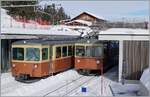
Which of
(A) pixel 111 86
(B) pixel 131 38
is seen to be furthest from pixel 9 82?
(B) pixel 131 38

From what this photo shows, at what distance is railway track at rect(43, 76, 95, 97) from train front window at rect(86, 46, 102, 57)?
1619mm

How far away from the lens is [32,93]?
18.9m

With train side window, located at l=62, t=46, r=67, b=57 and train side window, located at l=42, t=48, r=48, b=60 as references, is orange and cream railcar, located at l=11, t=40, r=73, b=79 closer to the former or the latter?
train side window, located at l=42, t=48, r=48, b=60

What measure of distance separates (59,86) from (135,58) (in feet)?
14.5

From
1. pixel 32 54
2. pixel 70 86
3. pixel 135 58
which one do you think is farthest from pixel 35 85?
pixel 135 58

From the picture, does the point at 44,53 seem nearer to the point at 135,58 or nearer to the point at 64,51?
the point at 64,51

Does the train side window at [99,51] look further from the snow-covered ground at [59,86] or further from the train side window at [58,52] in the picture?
the train side window at [58,52]

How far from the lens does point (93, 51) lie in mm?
26547

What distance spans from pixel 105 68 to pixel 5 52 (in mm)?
6649

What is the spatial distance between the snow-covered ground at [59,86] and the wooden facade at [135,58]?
1.29 m

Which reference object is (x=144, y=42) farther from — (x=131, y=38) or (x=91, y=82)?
(x=91, y=82)

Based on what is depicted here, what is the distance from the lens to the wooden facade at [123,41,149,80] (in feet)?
73.0

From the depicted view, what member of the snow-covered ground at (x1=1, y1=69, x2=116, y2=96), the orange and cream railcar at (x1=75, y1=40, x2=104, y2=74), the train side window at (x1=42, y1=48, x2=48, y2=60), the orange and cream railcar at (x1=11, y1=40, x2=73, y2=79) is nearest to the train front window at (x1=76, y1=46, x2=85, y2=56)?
the orange and cream railcar at (x1=75, y1=40, x2=104, y2=74)

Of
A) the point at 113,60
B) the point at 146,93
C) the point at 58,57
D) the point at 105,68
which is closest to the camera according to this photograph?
the point at 146,93
